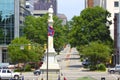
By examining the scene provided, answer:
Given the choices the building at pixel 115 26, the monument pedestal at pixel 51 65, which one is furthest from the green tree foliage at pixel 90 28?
the monument pedestal at pixel 51 65

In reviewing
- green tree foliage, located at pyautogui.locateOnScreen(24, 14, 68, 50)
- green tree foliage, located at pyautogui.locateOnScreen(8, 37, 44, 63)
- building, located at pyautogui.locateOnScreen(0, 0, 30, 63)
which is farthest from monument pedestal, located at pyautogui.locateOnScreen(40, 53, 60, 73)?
green tree foliage, located at pyautogui.locateOnScreen(24, 14, 68, 50)

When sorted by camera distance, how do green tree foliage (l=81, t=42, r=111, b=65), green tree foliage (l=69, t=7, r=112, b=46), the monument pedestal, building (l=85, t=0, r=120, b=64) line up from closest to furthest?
the monument pedestal
green tree foliage (l=81, t=42, r=111, b=65)
green tree foliage (l=69, t=7, r=112, b=46)
building (l=85, t=0, r=120, b=64)

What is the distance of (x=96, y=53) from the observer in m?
94.0

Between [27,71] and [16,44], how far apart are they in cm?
559

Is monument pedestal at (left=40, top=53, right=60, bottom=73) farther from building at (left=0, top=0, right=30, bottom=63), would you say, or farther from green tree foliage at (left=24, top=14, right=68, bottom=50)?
green tree foliage at (left=24, top=14, right=68, bottom=50)

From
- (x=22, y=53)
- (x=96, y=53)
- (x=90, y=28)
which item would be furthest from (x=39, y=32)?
(x=96, y=53)

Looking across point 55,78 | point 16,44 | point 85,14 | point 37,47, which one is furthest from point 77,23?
point 55,78

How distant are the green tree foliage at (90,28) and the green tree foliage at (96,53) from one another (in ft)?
30.6

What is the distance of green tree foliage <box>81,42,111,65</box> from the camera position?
309 feet

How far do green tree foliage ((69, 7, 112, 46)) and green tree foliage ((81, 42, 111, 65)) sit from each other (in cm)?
934

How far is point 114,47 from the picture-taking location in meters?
115

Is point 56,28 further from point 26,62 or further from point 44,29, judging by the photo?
point 26,62

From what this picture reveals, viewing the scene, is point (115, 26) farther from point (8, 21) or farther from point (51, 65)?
point (51, 65)

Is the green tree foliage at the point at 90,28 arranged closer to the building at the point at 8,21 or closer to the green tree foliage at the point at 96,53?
the green tree foliage at the point at 96,53
